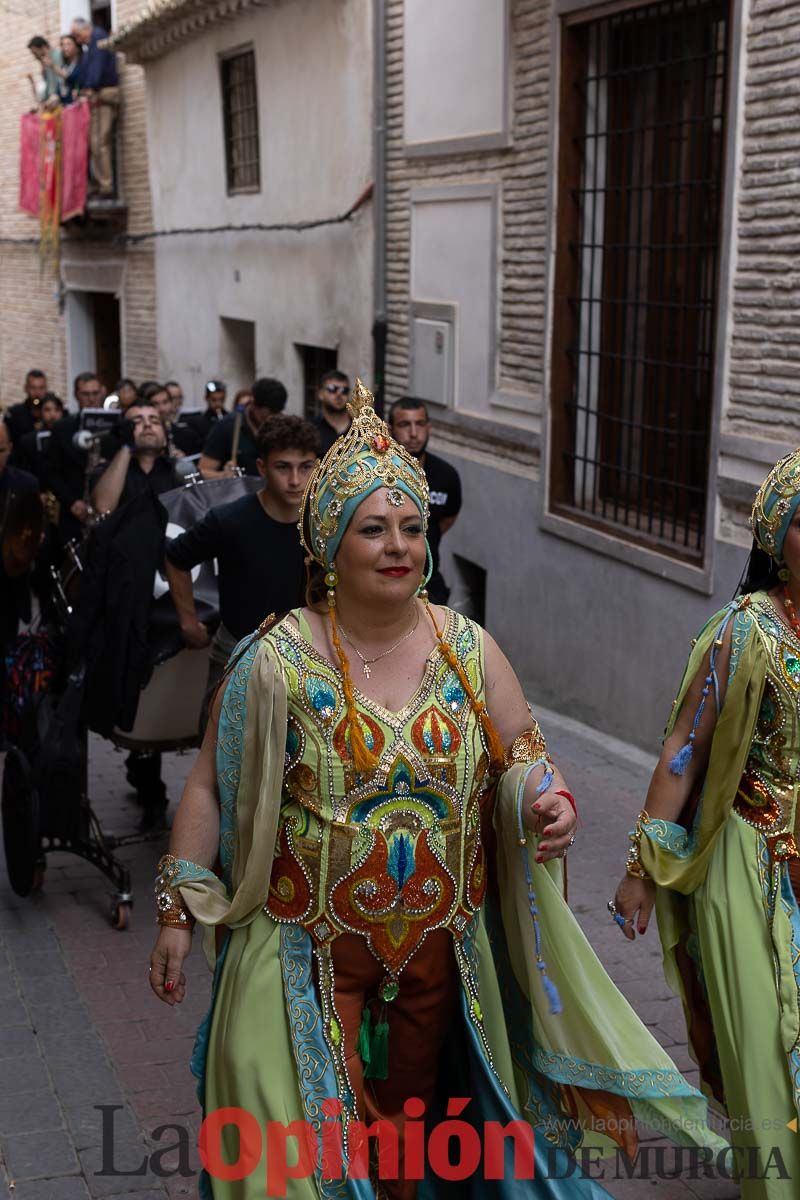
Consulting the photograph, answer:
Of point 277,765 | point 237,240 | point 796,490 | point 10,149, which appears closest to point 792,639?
point 796,490

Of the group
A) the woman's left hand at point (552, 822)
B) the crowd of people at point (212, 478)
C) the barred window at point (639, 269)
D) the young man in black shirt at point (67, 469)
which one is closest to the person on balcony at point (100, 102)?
the crowd of people at point (212, 478)

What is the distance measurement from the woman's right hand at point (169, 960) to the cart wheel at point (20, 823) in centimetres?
287

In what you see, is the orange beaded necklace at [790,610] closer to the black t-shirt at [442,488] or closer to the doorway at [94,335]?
the black t-shirt at [442,488]

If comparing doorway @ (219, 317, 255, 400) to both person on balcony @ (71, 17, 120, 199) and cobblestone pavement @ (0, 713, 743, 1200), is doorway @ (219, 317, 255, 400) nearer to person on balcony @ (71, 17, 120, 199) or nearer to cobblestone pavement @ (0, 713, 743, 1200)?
person on balcony @ (71, 17, 120, 199)

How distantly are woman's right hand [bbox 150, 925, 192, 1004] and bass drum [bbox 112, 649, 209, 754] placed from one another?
2.91 metres

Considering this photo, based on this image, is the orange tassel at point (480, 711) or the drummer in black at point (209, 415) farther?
the drummer in black at point (209, 415)

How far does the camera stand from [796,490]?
3.79 m

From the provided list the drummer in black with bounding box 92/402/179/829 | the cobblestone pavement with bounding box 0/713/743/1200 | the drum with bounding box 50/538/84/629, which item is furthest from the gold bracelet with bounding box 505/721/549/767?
the drummer in black with bounding box 92/402/179/829

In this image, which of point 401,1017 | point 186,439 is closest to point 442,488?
point 401,1017

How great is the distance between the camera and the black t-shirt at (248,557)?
5.64m

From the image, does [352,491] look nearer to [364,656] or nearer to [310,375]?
[364,656]

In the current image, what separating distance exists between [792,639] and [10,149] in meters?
24.3

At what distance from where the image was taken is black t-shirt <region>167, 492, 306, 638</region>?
5645 millimetres

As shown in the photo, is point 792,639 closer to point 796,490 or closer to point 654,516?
point 796,490
